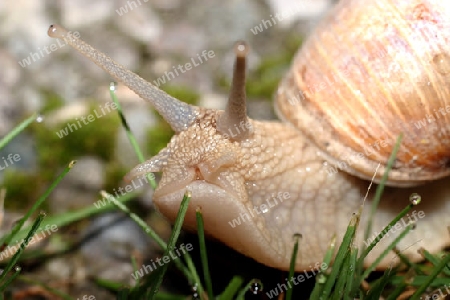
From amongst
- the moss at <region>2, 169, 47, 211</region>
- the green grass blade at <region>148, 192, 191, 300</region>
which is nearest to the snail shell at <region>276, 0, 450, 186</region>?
the green grass blade at <region>148, 192, 191, 300</region>

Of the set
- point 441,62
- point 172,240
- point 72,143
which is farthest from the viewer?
point 72,143

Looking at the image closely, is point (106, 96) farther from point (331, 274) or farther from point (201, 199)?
point (331, 274)

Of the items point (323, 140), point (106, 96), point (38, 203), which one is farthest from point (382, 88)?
point (106, 96)

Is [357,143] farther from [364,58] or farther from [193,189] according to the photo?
[193,189]

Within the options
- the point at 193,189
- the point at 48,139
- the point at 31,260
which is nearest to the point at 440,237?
the point at 193,189

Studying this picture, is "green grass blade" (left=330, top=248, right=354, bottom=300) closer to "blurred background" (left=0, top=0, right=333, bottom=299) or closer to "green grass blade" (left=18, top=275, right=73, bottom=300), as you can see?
"blurred background" (left=0, top=0, right=333, bottom=299)

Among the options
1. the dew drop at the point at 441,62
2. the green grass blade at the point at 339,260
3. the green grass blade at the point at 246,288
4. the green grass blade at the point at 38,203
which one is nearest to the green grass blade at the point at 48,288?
the green grass blade at the point at 38,203

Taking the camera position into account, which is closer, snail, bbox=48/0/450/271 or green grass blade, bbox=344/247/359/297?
green grass blade, bbox=344/247/359/297
